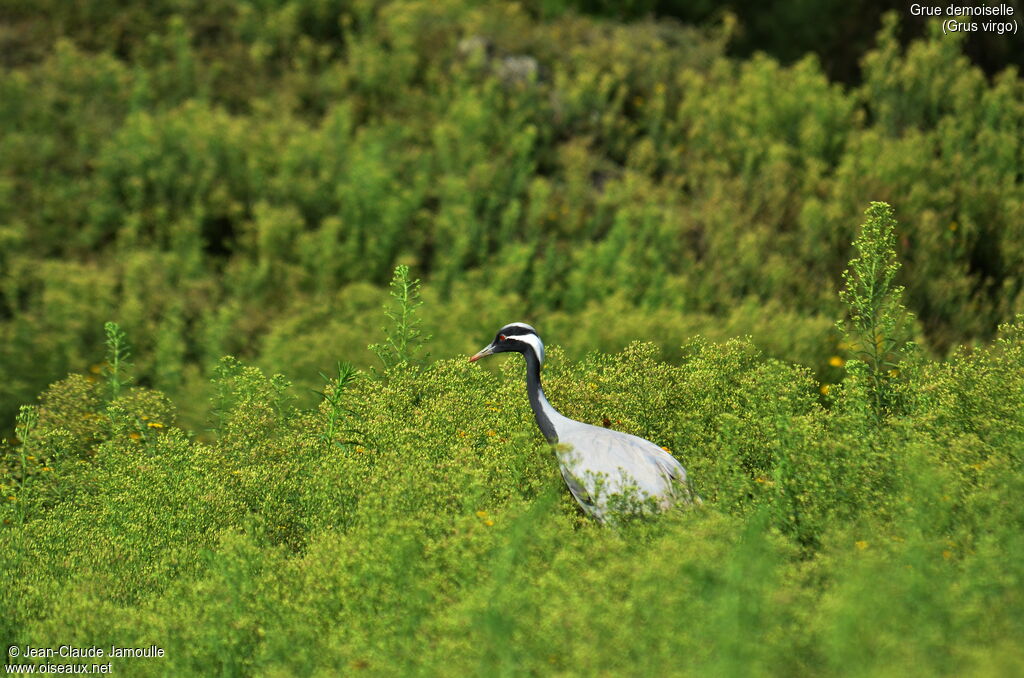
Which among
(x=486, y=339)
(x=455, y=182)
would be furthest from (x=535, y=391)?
(x=455, y=182)

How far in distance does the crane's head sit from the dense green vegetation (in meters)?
0.28

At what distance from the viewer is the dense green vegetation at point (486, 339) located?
4191mm

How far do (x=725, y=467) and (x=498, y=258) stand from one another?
6.08 metres

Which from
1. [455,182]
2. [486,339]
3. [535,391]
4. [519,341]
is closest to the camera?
[535,391]

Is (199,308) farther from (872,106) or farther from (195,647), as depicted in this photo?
(872,106)

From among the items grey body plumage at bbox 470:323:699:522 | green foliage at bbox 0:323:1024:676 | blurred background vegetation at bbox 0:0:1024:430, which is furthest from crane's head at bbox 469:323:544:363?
blurred background vegetation at bbox 0:0:1024:430

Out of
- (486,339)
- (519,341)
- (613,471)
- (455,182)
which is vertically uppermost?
(519,341)

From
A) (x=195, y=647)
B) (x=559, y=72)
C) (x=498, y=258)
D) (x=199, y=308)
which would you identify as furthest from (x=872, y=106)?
(x=195, y=647)

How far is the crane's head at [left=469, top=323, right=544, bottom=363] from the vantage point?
5672mm

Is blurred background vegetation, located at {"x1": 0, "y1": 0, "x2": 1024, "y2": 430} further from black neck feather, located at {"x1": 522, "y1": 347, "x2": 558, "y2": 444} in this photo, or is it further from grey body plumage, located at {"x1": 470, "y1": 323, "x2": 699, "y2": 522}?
grey body plumage, located at {"x1": 470, "y1": 323, "x2": 699, "y2": 522}

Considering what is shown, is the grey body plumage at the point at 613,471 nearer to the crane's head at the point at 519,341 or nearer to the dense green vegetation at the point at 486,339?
the dense green vegetation at the point at 486,339

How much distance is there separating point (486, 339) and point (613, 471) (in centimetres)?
393

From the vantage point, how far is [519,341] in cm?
579

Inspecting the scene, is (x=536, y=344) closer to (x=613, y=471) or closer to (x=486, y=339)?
(x=613, y=471)
